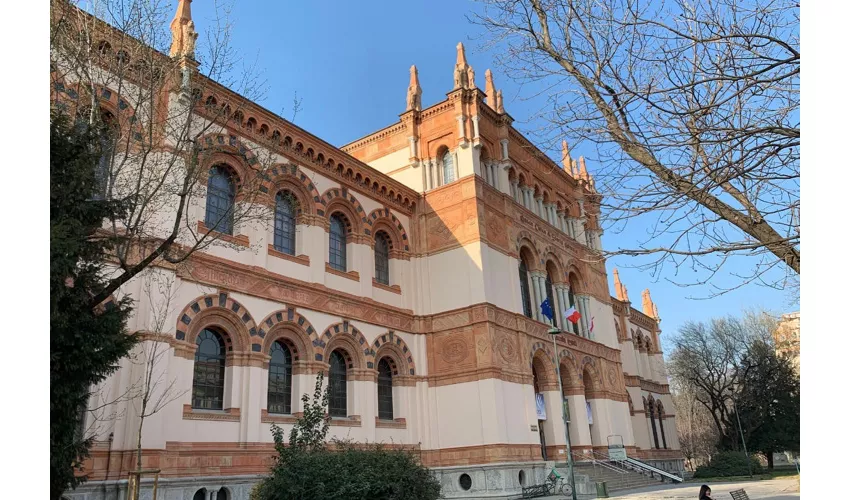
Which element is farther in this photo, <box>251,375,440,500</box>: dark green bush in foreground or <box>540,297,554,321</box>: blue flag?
<box>540,297,554,321</box>: blue flag

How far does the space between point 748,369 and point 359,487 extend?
39674 millimetres

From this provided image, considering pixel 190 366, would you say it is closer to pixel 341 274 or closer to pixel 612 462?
pixel 341 274

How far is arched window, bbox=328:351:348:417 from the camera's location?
61.6ft

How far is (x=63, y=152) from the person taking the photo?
26.9ft

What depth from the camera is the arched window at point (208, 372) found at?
49.8 ft

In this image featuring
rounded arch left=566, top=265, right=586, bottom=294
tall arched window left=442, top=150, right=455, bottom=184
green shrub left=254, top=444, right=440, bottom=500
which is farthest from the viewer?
rounded arch left=566, top=265, right=586, bottom=294

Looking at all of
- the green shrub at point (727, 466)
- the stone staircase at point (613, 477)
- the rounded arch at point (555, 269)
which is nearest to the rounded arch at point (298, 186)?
the rounded arch at point (555, 269)

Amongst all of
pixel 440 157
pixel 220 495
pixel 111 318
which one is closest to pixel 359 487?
pixel 111 318

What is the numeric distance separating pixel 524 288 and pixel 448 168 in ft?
19.7

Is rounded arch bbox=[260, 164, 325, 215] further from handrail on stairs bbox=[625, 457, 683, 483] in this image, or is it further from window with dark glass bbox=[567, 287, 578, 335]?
handrail on stairs bbox=[625, 457, 683, 483]

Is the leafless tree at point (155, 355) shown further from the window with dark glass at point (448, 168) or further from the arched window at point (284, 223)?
the window with dark glass at point (448, 168)

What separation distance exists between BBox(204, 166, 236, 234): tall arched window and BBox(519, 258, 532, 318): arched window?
12.3 m

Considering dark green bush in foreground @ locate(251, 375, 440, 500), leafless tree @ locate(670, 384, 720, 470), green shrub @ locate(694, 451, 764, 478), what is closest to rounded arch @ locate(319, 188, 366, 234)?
dark green bush in foreground @ locate(251, 375, 440, 500)

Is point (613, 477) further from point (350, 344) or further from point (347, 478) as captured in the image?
point (347, 478)
